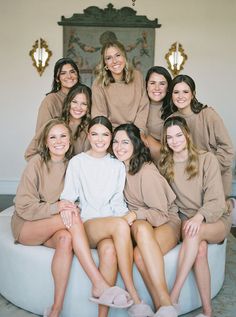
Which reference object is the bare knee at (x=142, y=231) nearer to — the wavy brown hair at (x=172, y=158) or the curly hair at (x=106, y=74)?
the wavy brown hair at (x=172, y=158)

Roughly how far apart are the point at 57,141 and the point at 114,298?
1.04m

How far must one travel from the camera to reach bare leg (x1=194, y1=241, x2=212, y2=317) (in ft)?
7.68

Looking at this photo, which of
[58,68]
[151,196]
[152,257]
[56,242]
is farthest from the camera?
[58,68]

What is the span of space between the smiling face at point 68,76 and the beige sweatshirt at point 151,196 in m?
1.11

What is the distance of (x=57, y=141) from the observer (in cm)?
257

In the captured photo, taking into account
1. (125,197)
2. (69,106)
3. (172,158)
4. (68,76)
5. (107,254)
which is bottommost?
(107,254)

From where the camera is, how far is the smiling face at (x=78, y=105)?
2.94 m

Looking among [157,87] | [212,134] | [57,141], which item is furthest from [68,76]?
[212,134]

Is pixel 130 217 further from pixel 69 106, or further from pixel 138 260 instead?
pixel 69 106

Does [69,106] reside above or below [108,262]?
above

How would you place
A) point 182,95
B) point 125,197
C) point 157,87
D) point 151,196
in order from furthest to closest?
point 157,87 → point 182,95 → point 125,197 → point 151,196

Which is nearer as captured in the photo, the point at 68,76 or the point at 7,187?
the point at 68,76

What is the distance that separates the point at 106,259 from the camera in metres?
2.23

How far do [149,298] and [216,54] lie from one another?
14.4ft
